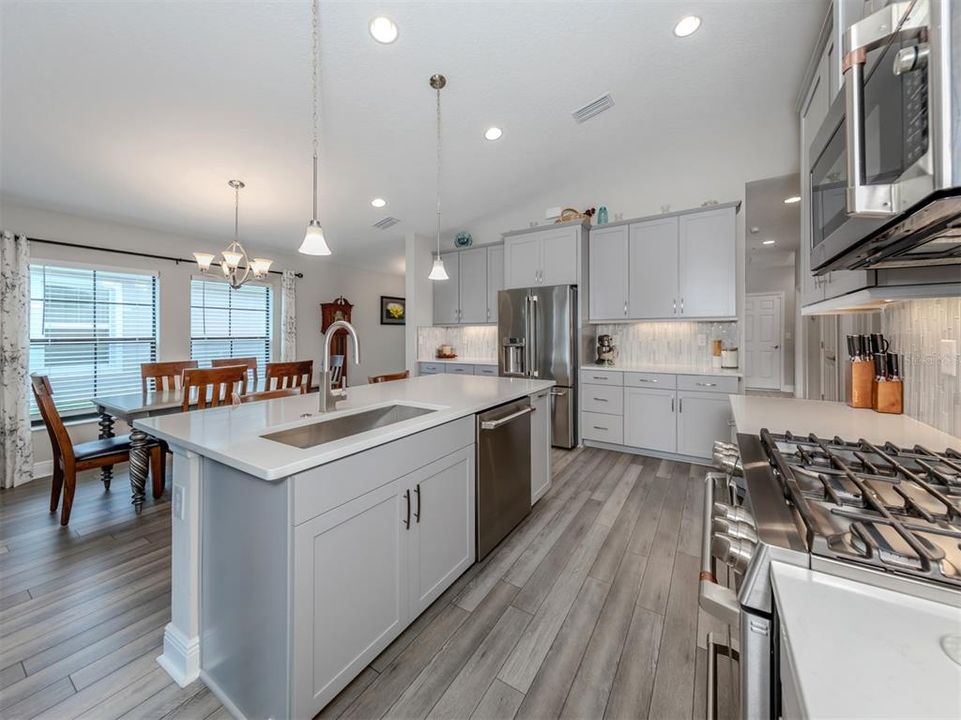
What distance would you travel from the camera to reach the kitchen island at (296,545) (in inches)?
44.9

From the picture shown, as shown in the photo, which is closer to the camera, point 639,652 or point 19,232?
point 639,652

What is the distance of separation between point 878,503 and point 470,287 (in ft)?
16.1

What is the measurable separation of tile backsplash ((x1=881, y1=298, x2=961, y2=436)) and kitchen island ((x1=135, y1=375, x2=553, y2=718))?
1.86 m

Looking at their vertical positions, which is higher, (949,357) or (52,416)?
(949,357)

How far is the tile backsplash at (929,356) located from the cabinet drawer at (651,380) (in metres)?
1.93

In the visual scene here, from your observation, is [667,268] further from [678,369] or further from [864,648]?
[864,648]

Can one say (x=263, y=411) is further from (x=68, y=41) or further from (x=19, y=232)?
(x=19, y=232)

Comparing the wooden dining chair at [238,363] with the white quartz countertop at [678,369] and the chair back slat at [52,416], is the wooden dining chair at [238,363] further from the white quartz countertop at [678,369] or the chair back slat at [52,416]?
the white quartz countertop at [678,369]

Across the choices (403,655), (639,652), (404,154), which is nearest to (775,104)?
(404,154)

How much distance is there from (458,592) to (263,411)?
132cm

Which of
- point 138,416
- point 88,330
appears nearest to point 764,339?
point 138,416

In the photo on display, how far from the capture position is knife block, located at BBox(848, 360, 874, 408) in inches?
74.2

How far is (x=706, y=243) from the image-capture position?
12.2 feet

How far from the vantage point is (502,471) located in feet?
7.28
